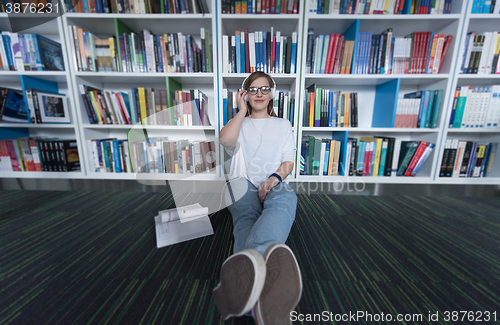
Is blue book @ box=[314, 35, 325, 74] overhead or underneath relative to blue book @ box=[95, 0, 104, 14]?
underneath

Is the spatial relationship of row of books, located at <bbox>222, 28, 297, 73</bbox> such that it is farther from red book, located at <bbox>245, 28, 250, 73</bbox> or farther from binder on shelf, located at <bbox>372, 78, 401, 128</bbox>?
binder on shelf, located at <bbox>372, 78, 401, 128</bbox>

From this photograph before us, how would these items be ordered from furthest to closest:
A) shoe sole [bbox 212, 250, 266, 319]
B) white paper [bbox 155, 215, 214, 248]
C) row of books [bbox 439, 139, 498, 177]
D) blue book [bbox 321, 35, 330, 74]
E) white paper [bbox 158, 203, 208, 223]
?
row of books [bbox 439, 139, 498, 177] → blue book [bbox 321, 35, 330, 74] → white paper [bbox 158, 203, 208, 223] → white paper [bbox 155, 215, 214, 248] → shoe sole [bbox 212, 250, 266, 319]

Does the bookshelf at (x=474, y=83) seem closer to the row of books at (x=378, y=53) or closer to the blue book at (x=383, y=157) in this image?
the row of books at (x=378, y=53)

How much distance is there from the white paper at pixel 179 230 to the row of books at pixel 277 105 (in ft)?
3.15

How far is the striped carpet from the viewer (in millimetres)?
603

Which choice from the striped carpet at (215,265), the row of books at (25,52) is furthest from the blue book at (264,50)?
the row of books at (25,52)

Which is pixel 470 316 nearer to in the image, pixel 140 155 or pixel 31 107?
pixel 140 155

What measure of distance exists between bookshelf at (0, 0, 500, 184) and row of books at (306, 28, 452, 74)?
0.07 metres

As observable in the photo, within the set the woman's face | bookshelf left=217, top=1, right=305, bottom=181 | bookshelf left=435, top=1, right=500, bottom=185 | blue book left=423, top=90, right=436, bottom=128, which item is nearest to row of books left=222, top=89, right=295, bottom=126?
bookshelf left=217, top=1, right=305, bottom=181

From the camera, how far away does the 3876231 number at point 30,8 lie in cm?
155

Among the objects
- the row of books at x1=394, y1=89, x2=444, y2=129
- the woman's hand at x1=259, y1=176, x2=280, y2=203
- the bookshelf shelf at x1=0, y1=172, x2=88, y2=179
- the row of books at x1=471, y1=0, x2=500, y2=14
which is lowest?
the bookshelf shelf at x1=0, y1=172, x2=88, y2=179

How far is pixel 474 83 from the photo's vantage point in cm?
179

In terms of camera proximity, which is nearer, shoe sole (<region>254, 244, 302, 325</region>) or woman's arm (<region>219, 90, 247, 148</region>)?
shoe sole (<region>254, 244, 302, 325</region>)

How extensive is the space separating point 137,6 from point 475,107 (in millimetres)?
2858
